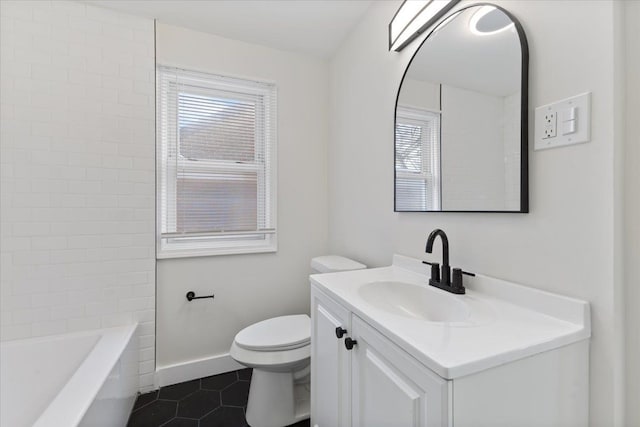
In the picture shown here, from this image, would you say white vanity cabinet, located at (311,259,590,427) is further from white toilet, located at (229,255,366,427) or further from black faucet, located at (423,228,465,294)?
white toilet, located at (229,255,366,427)

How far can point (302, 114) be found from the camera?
2.22m

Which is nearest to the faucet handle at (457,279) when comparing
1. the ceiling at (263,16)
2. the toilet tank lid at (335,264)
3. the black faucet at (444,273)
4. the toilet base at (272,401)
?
the black faucet at (444,273)

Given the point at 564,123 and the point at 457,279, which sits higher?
the point at 564,123

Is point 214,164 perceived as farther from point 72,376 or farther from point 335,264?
point 72,376

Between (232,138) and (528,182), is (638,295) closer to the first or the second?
(528,182)

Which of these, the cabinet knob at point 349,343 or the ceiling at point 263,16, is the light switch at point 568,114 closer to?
the cabinet knob at point 349,343

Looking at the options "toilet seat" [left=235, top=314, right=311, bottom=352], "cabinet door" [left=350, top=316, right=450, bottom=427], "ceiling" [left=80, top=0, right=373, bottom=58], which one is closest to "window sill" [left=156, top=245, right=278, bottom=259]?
"toilet seat" [left=235, top=314, right=311, bottom=352]

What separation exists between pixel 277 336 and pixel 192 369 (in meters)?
0.79

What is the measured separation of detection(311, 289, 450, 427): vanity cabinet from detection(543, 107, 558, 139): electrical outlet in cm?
76

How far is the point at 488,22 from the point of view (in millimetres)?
1029

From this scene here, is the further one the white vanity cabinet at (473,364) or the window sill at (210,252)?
the window sill at (210,252)

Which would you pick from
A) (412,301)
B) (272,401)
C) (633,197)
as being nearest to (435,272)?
(412,301)

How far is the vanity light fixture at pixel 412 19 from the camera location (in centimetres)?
124

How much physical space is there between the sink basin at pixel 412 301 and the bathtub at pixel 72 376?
44.5 inches
